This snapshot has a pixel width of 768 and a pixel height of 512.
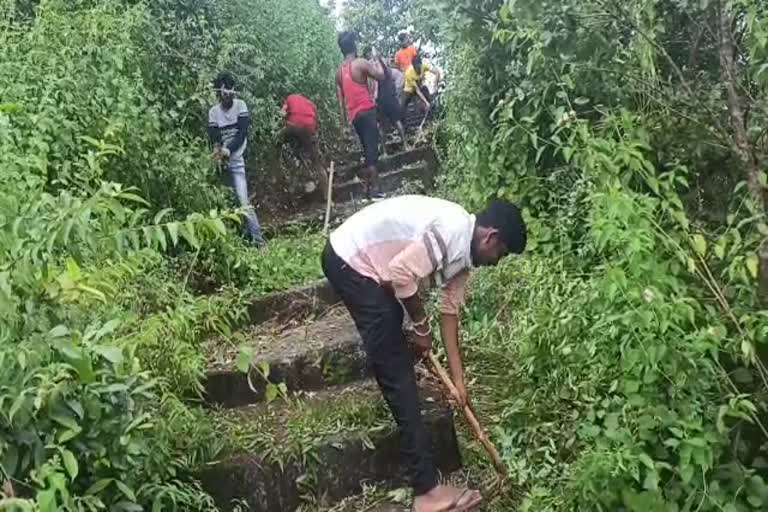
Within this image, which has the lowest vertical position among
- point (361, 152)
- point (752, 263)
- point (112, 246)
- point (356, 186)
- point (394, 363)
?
point (356, 186)

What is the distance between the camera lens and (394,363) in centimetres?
371

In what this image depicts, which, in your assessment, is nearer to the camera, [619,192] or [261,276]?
[619,192]

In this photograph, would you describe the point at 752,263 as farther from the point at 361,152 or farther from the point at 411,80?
the point at 411,80

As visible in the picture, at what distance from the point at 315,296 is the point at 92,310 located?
2.72 metres

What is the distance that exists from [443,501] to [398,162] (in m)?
7.62

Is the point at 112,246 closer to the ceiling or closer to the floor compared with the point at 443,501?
closer to the ceiling

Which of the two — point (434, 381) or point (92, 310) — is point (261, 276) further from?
point (92, 310)

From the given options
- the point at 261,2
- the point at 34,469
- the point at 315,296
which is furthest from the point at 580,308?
the point at 261,2

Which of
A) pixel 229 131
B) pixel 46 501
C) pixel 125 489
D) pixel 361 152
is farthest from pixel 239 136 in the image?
pixel 46 501

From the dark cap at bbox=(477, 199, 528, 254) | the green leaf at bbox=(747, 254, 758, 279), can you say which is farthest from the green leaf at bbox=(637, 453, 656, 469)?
the dark cap at bbox=(477, 199, 528, 254)

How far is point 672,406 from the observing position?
114 inches

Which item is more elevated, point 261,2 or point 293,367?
point 261,2

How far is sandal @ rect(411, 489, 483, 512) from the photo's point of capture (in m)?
3.69

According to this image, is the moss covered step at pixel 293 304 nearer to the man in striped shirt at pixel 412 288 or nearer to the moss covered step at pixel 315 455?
the moss covered step at pixel 315 455
